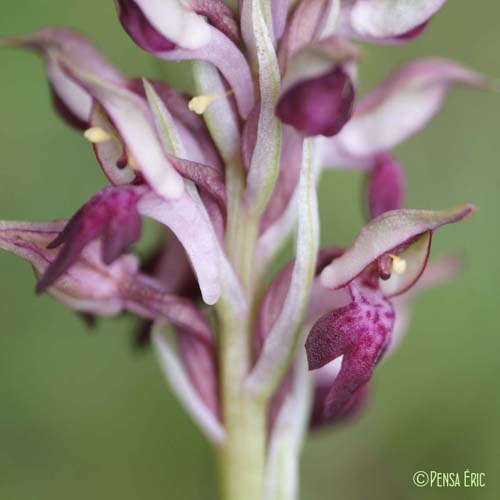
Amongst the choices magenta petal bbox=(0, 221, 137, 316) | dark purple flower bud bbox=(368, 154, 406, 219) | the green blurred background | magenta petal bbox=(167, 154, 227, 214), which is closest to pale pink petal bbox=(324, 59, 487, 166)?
dark purple flower bud bbox=(368, 154, 406, 219)

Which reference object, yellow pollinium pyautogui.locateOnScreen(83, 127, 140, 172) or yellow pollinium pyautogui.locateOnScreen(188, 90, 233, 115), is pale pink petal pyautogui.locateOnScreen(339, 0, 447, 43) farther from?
yellow pollinium pyautogui.locateOnScreen(83, 127, 140, 172)

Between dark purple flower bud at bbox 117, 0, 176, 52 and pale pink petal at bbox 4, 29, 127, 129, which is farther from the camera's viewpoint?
pale pink petal at bbox 4, 29, 127, 129

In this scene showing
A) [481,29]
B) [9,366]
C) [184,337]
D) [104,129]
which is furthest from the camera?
[481,29]

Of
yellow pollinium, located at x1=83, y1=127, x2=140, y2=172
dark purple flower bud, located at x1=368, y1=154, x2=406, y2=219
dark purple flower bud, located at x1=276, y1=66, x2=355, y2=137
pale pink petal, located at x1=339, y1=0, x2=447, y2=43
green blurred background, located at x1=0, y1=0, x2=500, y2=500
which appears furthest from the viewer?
green blurred background, located at x1=0, y1=0, x2=500, y2=500

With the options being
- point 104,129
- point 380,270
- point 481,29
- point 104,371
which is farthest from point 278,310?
point 481,29

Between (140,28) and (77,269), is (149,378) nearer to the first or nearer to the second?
(77,269)

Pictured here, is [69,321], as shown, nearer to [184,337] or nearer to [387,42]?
[184,337]
